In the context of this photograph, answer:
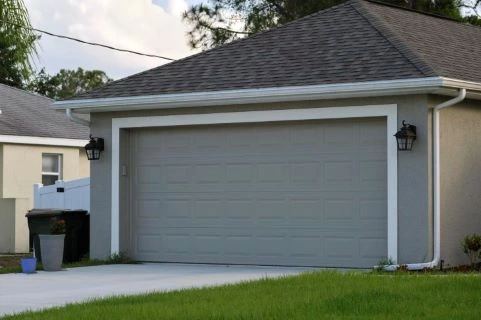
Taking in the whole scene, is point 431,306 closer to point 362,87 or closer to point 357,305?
point 357,305

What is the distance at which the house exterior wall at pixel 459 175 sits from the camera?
16.2 m

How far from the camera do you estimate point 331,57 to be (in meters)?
17.3

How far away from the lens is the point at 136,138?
1867 cm

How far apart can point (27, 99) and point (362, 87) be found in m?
17.0

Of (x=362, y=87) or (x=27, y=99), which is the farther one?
(x=27, y=99)

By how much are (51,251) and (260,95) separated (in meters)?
4.04

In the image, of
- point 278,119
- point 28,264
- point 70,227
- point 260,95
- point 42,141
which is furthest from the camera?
point 42,141

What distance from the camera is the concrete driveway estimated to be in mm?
12438

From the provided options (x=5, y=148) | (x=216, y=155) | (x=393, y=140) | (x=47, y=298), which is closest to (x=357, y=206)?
(x=393, y=140)

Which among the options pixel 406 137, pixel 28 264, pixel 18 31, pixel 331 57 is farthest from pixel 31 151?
pixel 18 31

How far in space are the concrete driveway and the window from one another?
10.6 metres

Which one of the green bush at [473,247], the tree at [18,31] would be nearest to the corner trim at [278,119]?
the green bush at [473,247]

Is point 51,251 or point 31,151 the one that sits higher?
point 31,151

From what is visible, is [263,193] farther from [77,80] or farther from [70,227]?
[77,80]
